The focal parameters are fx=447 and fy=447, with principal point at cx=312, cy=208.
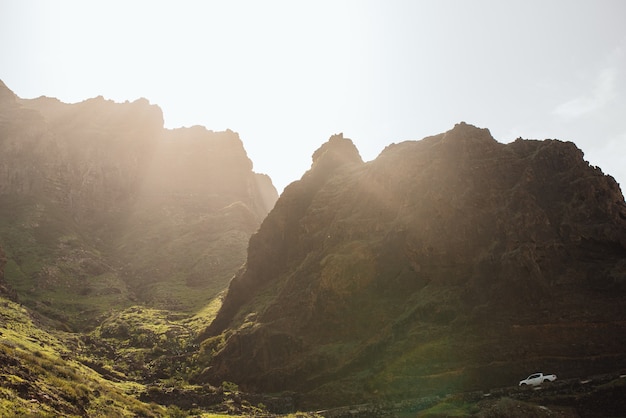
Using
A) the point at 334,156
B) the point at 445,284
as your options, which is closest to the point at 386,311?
the point at 445,284

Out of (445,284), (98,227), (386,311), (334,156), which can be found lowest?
(386,311)

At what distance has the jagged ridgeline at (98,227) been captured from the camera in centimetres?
11825

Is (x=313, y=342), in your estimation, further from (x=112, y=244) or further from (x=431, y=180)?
(x=112, y=244)

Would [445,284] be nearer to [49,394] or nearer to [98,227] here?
[49,394]

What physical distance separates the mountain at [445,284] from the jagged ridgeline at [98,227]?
49.1 meters

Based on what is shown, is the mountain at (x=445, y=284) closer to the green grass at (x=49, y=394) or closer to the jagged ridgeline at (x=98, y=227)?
the green grass at (x=49, y=394)

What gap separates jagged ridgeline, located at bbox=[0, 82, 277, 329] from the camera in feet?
388

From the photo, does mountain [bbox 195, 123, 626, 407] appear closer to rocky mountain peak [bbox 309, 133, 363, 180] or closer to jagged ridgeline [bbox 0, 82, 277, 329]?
rocky mountain peak [bbox 309, 133, 363, 180]

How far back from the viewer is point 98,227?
16662 centimetres

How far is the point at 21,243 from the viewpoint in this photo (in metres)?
128

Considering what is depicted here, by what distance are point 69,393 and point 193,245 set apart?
390 ft

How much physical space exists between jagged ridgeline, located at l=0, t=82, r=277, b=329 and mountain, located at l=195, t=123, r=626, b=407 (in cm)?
4912

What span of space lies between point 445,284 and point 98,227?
143 m

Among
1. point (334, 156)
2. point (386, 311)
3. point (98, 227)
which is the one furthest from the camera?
point (98, 227)
